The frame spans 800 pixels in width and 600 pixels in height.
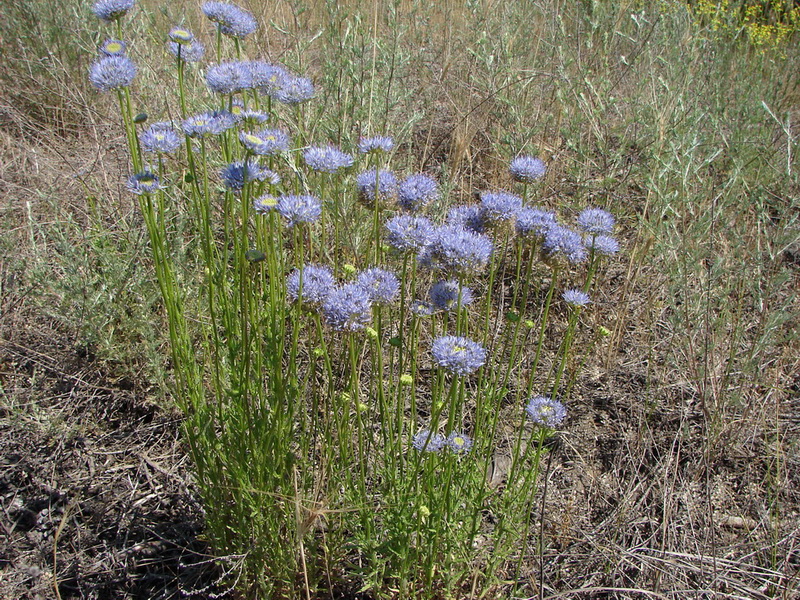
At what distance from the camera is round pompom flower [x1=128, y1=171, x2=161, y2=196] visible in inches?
68.7

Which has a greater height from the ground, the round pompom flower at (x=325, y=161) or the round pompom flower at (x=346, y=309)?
the round pompom flower at (x=325, y=161)

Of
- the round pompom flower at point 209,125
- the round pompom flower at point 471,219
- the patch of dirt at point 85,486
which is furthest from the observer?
the patch of dirt at point 85,486

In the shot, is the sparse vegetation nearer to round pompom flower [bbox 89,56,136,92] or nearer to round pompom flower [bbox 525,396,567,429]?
round pompom flower [bbox 525,396,567,429]

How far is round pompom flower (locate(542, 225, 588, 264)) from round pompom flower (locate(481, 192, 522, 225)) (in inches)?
5.5

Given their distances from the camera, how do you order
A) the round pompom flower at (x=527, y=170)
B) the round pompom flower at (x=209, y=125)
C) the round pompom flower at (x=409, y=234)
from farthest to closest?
1. the round pompom flower at (x=527, y=170)
2. the round pompom flower at (x=409, y=234)
3. the round pompom flower at (x=209, y=125)

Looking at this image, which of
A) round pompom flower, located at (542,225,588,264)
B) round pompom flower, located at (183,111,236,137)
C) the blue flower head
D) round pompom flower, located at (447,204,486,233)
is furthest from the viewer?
round pompom flower, located at (447,204,486,233)

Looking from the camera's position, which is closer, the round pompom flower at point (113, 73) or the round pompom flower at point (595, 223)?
the round pompom flower at point (113, 73)

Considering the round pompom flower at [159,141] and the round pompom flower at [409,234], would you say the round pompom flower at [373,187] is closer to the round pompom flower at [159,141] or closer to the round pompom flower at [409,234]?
the round pompom flower at [409,234]

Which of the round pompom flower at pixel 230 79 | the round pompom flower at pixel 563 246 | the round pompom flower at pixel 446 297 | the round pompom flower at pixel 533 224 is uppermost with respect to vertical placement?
the round pompom flower at pixel 230 79

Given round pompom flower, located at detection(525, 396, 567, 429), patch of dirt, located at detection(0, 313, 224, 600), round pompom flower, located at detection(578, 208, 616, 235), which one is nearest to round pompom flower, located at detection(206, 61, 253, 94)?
round pompom flower, located at detection(578, 208, 616, 235)

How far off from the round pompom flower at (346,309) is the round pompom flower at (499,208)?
58 cm

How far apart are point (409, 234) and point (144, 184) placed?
798mm

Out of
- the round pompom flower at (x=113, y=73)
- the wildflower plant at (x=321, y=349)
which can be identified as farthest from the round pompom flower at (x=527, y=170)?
the round pompom flower at (x=113, y=73)

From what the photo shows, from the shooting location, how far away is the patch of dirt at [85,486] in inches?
103
